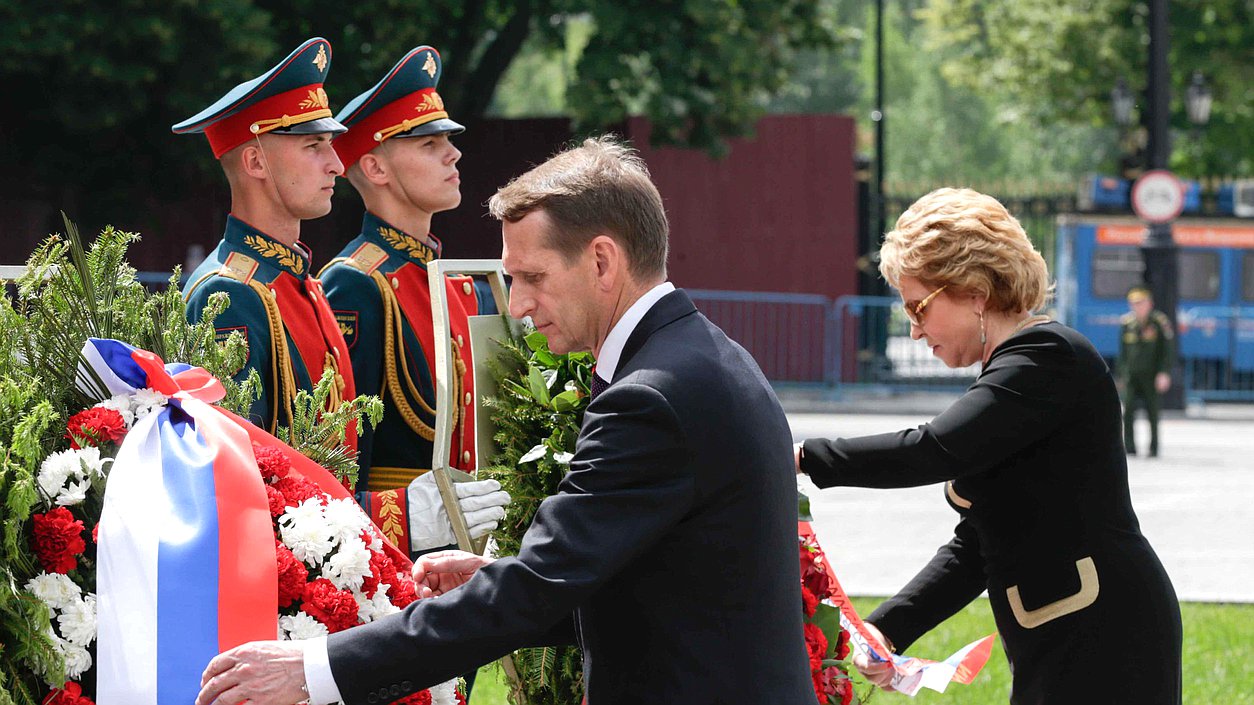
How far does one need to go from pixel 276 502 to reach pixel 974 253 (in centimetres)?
162

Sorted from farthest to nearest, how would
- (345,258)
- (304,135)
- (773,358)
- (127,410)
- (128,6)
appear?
(773,358) < (128,6) < (345,258) < (304,135) < (127,410)

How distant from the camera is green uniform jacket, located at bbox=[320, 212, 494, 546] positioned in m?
4.24

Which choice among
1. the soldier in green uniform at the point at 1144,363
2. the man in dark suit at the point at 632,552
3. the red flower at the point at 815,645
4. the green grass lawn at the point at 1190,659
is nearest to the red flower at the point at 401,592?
the man in dark suit at the point at 632,552

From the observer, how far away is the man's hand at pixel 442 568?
288 centimetres

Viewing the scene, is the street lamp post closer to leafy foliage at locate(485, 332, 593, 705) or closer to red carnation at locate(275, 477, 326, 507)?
leafy foliage at locate(485, 332, 593, 705)

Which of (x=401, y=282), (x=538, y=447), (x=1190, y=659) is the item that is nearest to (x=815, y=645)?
(x=538, y=447)

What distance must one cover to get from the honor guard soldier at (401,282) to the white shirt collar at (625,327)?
3.64 ft

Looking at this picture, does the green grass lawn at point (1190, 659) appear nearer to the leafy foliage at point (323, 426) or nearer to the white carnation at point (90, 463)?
the leafy foliage at point (323, 426)

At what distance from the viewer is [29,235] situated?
1952 cm

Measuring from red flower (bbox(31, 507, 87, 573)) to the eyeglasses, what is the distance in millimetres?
1880

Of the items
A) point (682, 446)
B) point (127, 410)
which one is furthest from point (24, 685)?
point (682, 446)

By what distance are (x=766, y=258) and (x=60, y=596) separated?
69.9 ft

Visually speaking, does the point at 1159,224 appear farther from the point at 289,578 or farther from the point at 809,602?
the point at 289,578

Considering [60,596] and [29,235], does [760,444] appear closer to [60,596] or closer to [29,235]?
[60,596]
